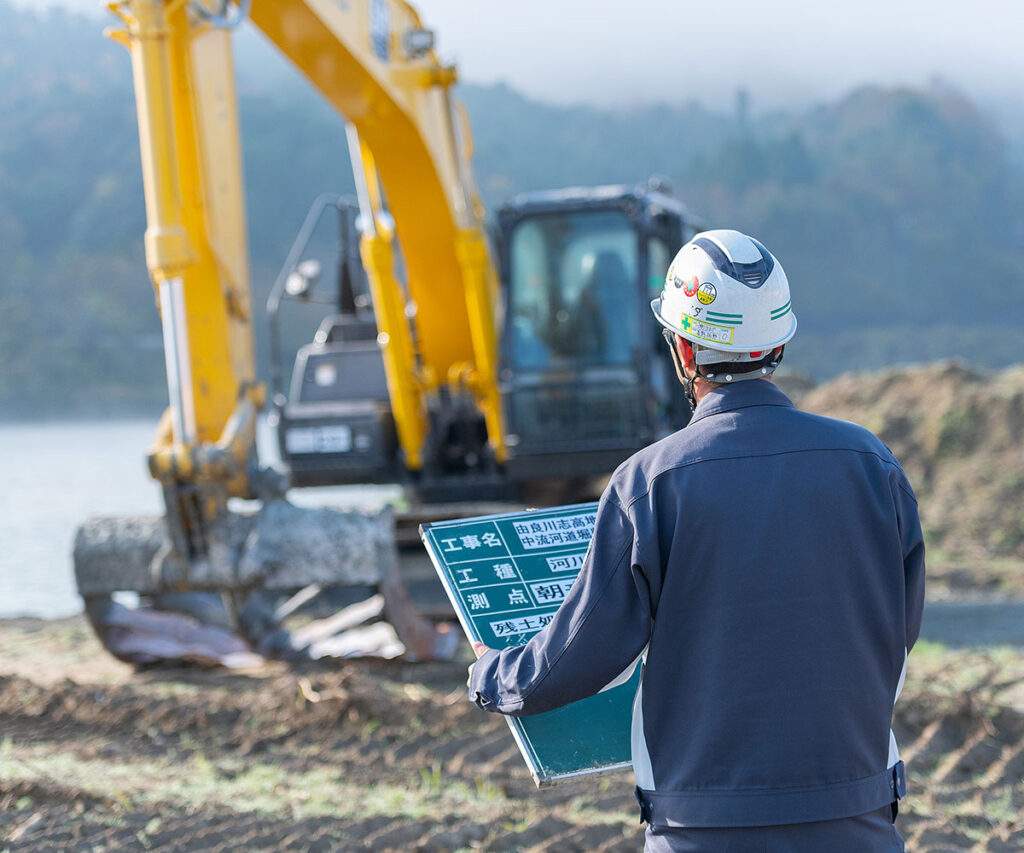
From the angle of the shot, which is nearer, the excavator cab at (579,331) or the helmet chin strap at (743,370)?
the helmet chin strap at (743,370)

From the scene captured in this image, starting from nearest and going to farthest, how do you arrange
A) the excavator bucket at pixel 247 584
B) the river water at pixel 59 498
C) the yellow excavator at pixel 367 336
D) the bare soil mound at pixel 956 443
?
1. the yellow excavator at pixel 367 336
2. the excavator bucket at pixel 247 584
3. the river water at pixel 59 498
4. the bare soil mound at pixel 956 443

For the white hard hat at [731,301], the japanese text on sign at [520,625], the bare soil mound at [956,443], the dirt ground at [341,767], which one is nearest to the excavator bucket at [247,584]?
the dirt ground at [341,767]

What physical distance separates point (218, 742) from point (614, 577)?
3.87 m

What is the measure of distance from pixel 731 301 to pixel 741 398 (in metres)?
0.17

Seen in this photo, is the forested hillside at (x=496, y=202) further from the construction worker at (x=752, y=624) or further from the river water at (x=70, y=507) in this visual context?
the construction worker at (x=752, y=624)

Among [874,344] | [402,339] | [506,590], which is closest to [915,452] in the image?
[402,339]

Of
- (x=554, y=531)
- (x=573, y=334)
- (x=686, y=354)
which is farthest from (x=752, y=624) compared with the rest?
(x=573, y=334)

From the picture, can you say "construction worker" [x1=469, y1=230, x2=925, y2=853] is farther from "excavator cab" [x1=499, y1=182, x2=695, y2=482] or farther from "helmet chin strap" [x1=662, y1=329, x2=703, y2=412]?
"excavator cab" [x1=499, y1=182, x2=695, y2=482]

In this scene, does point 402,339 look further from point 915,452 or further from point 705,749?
point 915,452

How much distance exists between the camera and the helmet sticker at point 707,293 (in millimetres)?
2082

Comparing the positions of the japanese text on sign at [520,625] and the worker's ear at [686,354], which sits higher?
the worker's ear at [686,354]

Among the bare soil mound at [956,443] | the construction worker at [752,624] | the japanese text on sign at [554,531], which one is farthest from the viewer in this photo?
the bare soil mound at [956,443]

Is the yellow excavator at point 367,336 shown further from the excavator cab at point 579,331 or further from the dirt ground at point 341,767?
the dirt ground at point 341,767

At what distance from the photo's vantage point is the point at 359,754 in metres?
5.15
